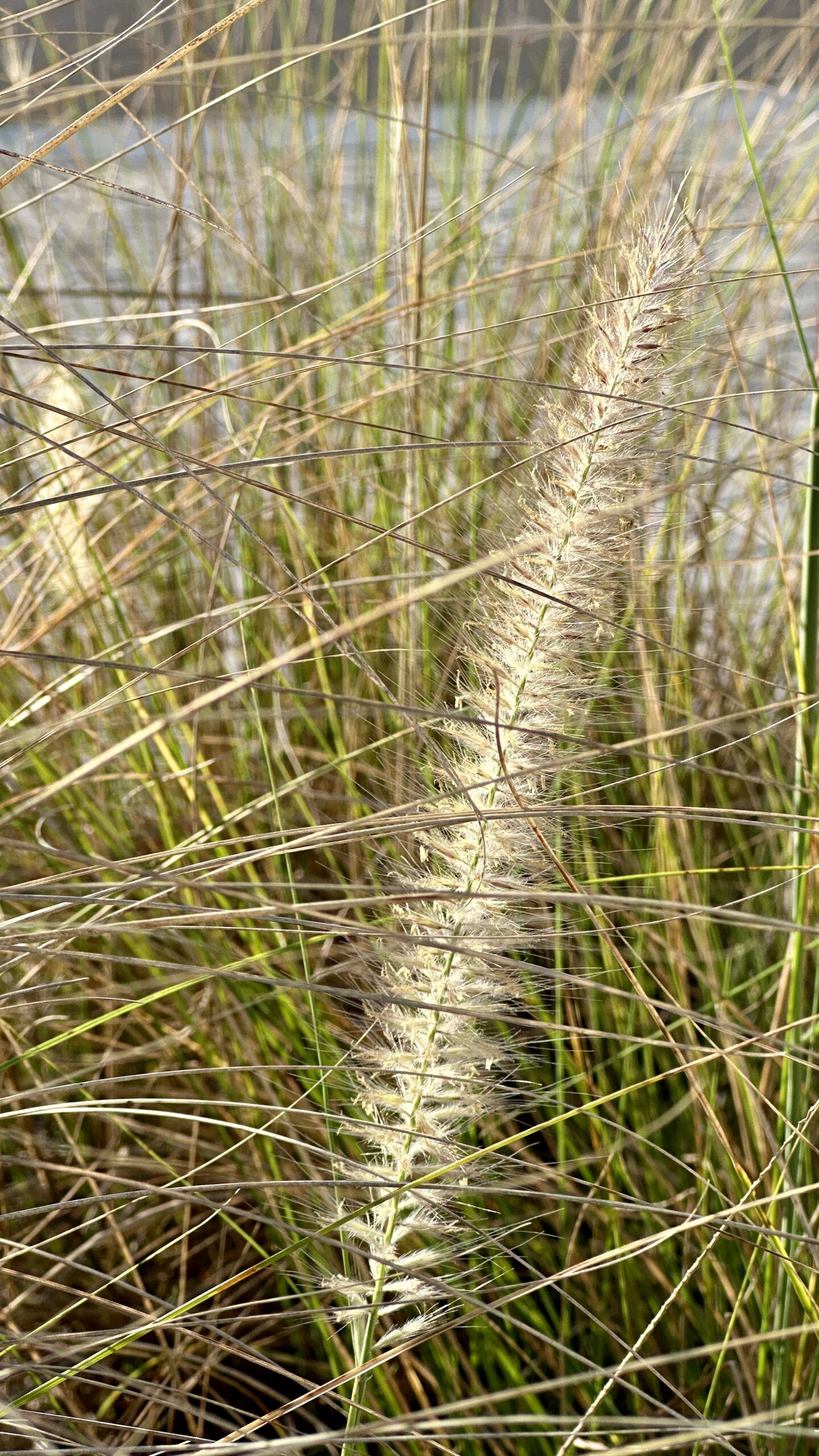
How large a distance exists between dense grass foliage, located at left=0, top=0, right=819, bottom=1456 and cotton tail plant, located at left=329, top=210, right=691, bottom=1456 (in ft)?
0.04

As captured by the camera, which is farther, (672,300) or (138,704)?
(138,704)

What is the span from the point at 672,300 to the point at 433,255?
62cm

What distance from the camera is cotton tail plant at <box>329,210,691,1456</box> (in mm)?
461

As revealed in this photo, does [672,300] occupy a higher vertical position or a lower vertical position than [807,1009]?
higher

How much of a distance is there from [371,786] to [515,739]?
1.44ft

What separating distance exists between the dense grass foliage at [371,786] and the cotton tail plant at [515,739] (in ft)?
0.04

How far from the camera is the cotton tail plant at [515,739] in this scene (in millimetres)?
461

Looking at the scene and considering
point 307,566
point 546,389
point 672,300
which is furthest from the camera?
point 307,566

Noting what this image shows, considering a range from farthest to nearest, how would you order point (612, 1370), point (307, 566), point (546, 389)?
point (307, 566), point (546, 389), point (612, 1370)

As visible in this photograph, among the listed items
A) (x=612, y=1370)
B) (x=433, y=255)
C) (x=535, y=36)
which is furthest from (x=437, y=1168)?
(x=535, y=36)

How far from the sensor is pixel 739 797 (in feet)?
3.41

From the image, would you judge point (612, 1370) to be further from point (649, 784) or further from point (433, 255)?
point (433, 255)

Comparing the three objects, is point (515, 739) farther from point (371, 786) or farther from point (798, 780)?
point (371, 786)

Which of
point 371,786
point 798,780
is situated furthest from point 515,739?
point 371,786
